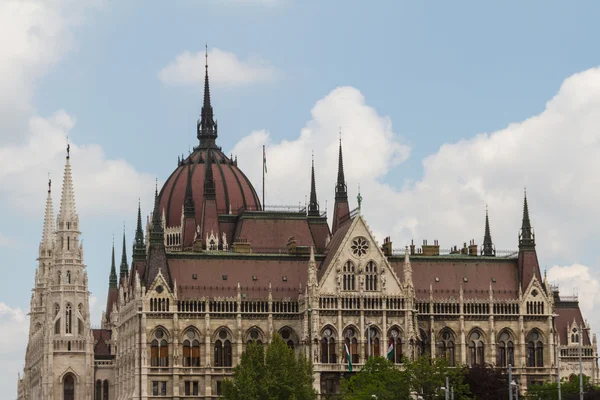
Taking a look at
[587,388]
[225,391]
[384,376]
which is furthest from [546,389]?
[225,391]

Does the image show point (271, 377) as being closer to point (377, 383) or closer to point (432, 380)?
point (377, 383)

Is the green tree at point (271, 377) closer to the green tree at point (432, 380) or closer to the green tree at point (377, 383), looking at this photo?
the green tree at point (377, 383)

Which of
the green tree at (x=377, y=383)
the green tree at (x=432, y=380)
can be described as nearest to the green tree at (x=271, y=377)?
the green tree at (x=377, y=383)

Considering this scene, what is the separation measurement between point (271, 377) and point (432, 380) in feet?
50.6

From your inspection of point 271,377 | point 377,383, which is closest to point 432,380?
point 377,383

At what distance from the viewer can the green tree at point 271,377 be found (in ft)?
620

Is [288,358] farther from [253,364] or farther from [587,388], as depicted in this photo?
[587,388]

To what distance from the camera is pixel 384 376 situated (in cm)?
19012

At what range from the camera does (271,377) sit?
624ft

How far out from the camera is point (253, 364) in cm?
19300

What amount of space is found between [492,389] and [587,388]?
31.9 ft

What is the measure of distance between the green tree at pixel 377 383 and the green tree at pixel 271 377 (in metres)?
4.28

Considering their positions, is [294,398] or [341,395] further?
[341,395]

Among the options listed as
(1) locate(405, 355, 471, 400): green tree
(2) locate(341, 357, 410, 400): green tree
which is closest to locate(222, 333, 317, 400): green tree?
(2) locate(341, 357, 410, 400): green tree
